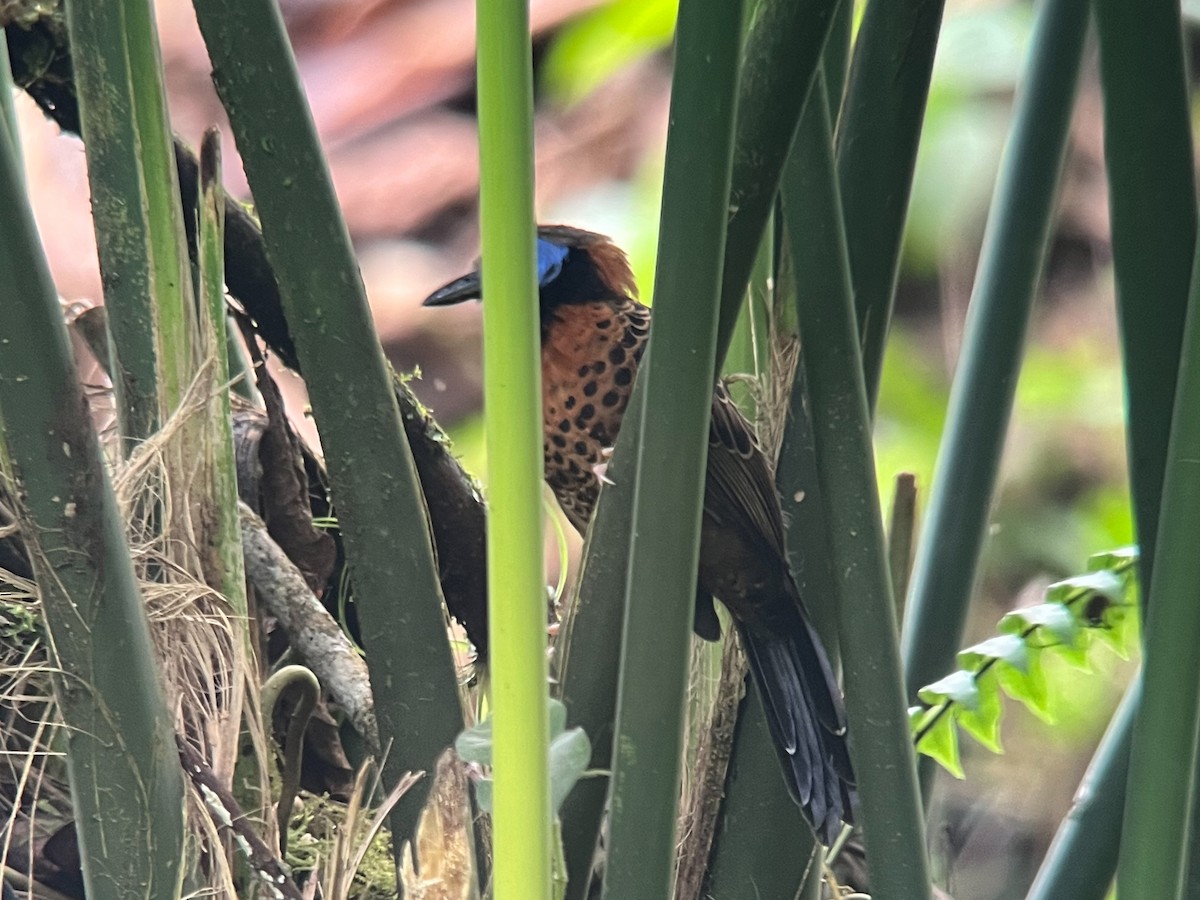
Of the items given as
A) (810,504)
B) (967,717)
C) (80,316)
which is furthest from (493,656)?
(80,316)

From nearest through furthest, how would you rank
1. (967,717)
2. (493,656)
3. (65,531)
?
1. (493,656)
2. (65,531)
3. (967,717)

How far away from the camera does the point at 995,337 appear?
78cm

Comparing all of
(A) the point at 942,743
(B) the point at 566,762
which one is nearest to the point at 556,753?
(B) the point at 566,762

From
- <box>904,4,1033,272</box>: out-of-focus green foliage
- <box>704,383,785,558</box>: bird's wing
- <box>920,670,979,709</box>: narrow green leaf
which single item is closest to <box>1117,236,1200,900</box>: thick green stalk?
<box>920,670,979,709</box>: narrow green leaf

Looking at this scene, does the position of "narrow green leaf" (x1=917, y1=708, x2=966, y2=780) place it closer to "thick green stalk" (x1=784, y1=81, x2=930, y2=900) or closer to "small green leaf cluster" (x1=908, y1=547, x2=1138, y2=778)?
"small green leaf cluster" (x1=908, y1=547, x2=1138, y2=778)

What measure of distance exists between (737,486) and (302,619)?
60 cm

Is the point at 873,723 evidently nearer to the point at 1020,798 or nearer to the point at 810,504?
the point at 810,504

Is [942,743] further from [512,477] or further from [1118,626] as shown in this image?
[512,477]

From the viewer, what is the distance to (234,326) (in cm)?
112

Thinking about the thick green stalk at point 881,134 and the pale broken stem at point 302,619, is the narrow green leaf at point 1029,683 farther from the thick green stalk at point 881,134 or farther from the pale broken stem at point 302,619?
the pale broken stem at point 302,619

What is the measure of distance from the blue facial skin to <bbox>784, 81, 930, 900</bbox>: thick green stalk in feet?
3.32

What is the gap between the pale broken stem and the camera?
1.00 meters

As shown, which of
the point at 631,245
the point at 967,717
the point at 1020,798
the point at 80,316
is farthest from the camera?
the point at 631,245

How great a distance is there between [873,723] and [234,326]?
748 mm
